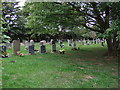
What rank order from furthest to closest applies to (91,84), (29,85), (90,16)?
1. (90,16)
2. (91,84)
3. (29,85)

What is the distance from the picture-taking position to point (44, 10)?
927 cm

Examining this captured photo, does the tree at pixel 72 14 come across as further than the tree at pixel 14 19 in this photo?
No

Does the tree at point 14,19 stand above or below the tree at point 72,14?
above

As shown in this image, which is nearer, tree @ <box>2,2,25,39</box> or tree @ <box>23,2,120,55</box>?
tree @ <box>23,2,120,55</box>

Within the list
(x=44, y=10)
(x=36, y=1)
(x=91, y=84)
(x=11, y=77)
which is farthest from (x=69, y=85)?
(x=36, y=1)

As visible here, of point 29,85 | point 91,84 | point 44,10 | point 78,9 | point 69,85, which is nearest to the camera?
point 29,85

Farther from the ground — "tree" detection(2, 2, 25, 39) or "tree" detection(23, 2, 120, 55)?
"tree" detection(2, 2, 25, 39)

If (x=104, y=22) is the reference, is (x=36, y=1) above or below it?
above

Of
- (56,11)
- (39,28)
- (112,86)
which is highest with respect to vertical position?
(56,11)

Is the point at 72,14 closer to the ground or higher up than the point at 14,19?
closer to the ground

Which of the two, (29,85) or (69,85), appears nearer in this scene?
(29,85)

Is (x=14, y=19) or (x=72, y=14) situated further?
(x=14, y=19)

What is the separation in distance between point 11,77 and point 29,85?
1.07 meters

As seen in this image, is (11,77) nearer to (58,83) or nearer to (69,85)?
(58,83)
